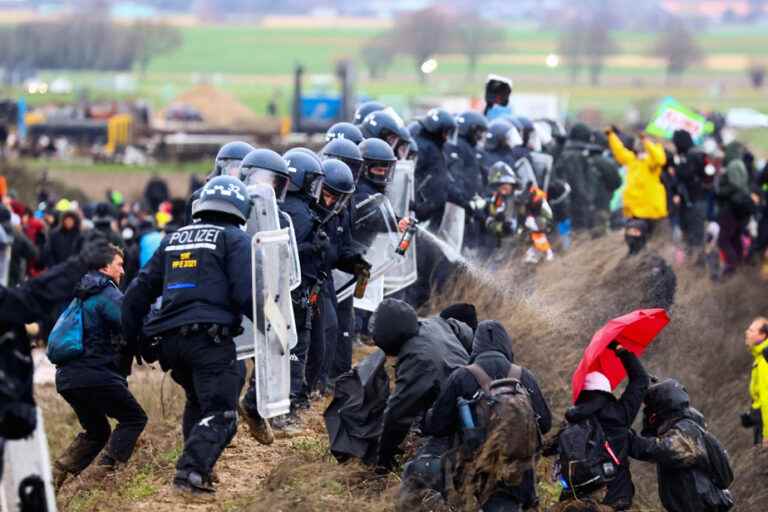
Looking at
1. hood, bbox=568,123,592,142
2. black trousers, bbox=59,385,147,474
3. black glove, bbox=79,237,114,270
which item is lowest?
black trousers, bbox=59,385,147,474

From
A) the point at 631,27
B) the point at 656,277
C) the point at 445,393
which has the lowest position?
the point at 631,27

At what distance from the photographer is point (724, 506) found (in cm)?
1120

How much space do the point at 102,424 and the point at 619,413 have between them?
3.49m

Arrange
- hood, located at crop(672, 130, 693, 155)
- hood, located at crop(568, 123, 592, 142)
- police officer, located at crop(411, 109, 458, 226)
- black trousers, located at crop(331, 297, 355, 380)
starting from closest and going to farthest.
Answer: black trousers, located at crop(331, 297, 355, 380), police officer, located at crop(411, 109, 458, 226), hood, located at crop(568, 123, 592, 142), hood, located at crop(672, 130, 693, 155)

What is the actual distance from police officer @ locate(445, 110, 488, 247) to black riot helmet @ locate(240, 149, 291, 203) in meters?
5.59

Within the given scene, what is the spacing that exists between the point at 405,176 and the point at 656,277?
434 cm

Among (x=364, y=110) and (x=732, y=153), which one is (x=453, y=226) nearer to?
(x=364, y=110)

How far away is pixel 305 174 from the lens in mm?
12203

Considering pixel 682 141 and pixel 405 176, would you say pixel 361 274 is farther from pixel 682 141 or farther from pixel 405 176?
pixel 682 141

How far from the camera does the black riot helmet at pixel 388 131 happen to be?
50.4 feet

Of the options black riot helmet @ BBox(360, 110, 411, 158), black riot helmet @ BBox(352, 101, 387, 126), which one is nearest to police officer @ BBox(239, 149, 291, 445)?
black riot helmet @ BBox(360, 110, 411, 158)

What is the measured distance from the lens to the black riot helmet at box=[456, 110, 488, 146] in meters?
18.1

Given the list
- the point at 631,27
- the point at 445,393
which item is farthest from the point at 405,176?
the point at 631,27

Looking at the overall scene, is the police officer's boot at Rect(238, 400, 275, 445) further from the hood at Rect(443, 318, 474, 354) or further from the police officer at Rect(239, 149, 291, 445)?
the hood at Rect(443, 318, 474, 354)
